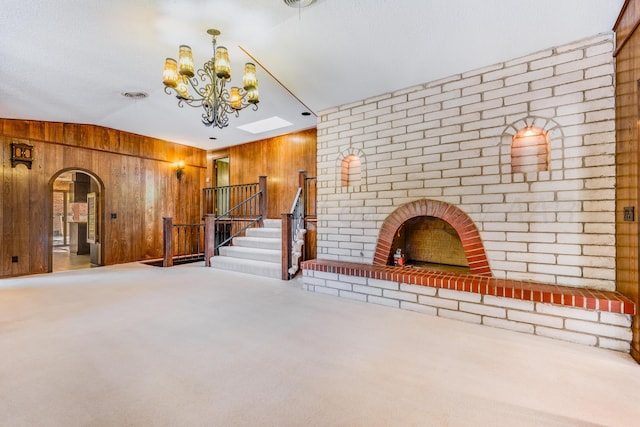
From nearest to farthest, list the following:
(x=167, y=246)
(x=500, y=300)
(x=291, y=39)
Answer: (x=500, y=300)
(x=291, y=39)
(x=167, y=246)

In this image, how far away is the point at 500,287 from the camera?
2648 mm

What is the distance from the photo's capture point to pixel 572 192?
257 cm

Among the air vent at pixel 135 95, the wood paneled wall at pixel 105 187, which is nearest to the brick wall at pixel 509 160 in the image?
the air vent at pixel 135 95

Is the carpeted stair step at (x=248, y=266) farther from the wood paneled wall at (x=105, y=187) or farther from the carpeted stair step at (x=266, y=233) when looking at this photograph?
the wood paneled wall at (x=105, y=187)

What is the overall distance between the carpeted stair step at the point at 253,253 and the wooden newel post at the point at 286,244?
451 mm

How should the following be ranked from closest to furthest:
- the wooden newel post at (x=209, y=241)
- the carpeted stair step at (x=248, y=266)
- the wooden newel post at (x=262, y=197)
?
the carpeted stair step at (x=248, y=266)
the wooden newel post at (x=209, y=241)
the wooden newel post at (x=262, y=197)

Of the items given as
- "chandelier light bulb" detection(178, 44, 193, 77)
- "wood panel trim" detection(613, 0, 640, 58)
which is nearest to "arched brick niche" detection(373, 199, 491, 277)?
"wood panel trim" detection(613, 0, 640, 58)

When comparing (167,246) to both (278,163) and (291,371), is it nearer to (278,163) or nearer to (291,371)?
(278,163)

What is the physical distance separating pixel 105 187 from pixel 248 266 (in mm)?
3827

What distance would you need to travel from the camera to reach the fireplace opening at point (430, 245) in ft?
12.8

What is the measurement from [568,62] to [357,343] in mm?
3164

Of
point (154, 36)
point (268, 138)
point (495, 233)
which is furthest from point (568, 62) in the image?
point (268, 138)

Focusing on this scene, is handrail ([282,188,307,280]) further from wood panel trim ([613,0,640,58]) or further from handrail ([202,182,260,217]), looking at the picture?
wood panel trim ([613,0,640,58])

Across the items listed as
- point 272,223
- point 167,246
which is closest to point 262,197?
point 272,223
